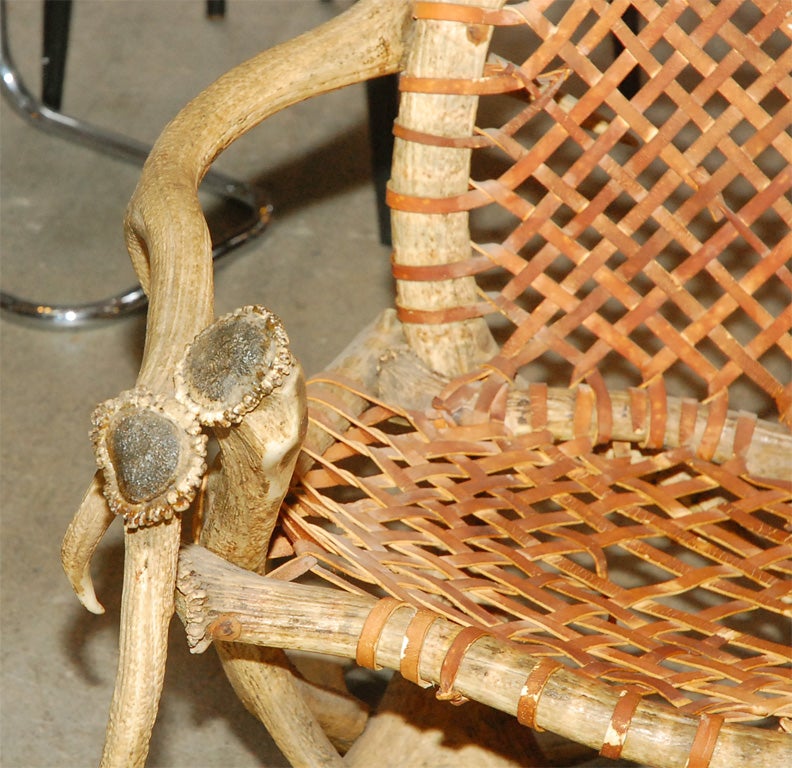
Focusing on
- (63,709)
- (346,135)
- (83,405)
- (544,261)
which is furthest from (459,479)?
(346,135)

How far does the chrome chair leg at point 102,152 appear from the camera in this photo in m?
1.46

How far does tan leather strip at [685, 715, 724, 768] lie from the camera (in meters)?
0.58

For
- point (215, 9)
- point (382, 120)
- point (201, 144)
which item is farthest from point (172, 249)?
point (215, 9)

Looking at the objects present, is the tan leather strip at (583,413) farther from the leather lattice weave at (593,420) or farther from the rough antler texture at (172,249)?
the rough antler texture at (172,249)

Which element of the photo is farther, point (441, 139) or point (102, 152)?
point (102, 152)

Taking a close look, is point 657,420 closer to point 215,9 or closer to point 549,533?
point 549,533

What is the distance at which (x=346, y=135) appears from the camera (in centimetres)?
182

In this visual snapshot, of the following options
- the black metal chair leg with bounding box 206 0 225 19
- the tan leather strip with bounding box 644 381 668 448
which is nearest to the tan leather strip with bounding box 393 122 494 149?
the tan leather strip with bounding box 644 381 668 448

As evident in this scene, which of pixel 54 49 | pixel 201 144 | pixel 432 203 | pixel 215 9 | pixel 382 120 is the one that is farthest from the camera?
pixel 215 9

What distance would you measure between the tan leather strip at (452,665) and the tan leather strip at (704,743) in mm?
118

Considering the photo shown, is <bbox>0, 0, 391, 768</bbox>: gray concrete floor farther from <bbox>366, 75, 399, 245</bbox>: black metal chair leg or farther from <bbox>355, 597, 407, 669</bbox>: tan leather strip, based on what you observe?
<bbox>355, 597, 407, 669</bbox>: tan leather strip

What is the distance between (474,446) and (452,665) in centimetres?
25

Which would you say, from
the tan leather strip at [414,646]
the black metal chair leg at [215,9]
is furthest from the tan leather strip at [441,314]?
the black metal chair leg at [215,9]

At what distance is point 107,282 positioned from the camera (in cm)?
155
